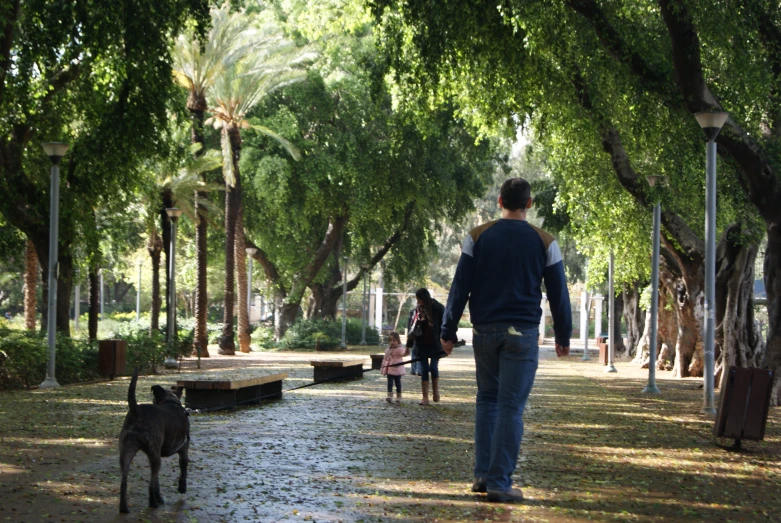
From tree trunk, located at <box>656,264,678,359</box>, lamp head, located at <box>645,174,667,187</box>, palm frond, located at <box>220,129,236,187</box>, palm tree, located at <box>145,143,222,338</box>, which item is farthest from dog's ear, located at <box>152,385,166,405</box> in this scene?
palm frond, located at <box>220,129,236,187</box>

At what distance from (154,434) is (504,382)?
2.32 m

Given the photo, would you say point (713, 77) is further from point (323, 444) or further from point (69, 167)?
point (69, 167)

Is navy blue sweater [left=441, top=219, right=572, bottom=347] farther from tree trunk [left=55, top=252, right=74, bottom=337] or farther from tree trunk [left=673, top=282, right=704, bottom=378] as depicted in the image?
tree trunk [left=55, top=252, right=74, bottom=337]

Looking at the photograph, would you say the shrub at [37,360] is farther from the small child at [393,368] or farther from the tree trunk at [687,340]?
the tree trunk at [687,340]

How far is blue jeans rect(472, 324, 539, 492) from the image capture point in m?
7.18

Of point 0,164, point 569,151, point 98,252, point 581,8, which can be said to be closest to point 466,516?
point 581,8

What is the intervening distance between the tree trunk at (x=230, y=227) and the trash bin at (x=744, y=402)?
25.9m

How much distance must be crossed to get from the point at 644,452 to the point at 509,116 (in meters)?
9.37

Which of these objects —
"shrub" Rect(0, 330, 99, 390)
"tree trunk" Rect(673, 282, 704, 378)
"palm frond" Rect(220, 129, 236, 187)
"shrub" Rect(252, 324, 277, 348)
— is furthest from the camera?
"shrub" Rect(252, 324, 277, 348)

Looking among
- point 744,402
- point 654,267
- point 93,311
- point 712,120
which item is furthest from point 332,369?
point 744,402

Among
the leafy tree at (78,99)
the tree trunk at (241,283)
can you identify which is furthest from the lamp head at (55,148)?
the tree trunk at (241,283)

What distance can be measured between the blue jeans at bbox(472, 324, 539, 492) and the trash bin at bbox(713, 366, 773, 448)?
4.90 meters

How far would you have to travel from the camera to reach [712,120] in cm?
1531

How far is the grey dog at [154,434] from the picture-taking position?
6.69m
